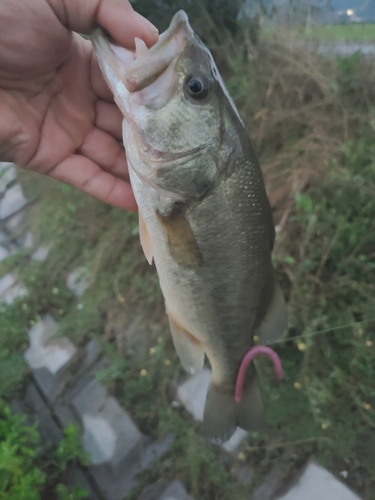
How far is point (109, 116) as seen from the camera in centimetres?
152

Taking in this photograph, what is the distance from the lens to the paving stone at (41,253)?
2.92 metres

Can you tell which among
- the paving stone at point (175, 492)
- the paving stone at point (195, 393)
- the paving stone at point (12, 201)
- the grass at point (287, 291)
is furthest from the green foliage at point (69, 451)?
the paving stone at point (12, 201)

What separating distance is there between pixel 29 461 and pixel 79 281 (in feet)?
3.74

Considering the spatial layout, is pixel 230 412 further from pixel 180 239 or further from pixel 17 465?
pixel 17 465

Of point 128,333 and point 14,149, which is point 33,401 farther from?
point 14,149

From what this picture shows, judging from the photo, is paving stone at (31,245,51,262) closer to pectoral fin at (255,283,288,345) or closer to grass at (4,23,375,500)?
grass at (4,23,375,500)

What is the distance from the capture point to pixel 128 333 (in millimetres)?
2396

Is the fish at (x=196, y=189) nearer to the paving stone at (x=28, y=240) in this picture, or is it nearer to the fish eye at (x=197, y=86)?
the fish eye at (x=197, y=86)

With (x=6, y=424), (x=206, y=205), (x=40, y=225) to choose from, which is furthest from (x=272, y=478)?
(x=40, y=225)

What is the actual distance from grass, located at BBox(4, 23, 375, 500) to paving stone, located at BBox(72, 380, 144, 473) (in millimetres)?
67

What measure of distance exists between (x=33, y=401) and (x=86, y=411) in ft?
1.21

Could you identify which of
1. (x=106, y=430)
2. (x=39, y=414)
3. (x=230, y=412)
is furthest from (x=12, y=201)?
(x=230, y=412)

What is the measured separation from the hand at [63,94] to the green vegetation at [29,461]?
1256 millimetres

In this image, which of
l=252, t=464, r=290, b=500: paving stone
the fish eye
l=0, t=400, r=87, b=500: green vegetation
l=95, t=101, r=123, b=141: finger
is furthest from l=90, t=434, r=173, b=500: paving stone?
the fish eye
